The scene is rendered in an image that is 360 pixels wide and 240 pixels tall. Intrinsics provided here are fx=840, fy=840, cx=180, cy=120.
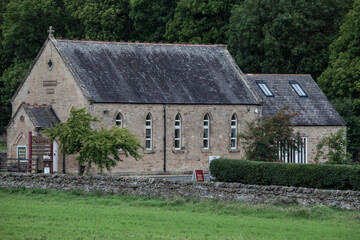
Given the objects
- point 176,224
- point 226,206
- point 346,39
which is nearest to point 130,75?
point 346,39

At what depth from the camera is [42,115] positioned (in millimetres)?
50812

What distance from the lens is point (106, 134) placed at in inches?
1704

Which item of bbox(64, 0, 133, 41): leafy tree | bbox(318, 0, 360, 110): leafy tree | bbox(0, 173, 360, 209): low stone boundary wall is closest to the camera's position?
bbox(0, 173, 360, 209): low stone boundary wall

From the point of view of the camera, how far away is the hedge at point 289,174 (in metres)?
33.1

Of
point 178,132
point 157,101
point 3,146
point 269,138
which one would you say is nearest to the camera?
point 269,138

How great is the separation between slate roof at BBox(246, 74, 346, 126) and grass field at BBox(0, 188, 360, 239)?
25.1 m

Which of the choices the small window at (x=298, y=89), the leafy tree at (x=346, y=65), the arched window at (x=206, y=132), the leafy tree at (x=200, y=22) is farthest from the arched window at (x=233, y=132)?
the leafy tree at (x=200, y=22)

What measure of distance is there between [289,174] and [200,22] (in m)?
37.9

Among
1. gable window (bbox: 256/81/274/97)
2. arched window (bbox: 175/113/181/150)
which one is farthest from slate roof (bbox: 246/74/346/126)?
arched window (bbox: 175/113/181/150)

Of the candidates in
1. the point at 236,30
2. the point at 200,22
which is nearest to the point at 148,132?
the point at 236,30

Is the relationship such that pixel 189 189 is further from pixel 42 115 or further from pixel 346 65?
pixel 346 65

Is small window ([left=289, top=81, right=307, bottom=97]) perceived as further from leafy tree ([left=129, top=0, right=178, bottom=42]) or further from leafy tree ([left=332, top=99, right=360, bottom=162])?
leafy tree ([left=129, top=0, right=178, bottom=42])

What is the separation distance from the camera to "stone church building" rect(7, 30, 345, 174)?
166 feet

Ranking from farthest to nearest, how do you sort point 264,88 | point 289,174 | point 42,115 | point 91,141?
point 264,88 < point 42,115 < point 91,141 < point 289,174
